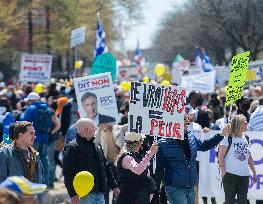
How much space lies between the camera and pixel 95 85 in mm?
12719

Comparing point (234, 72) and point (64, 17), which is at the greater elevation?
point (64, 17)

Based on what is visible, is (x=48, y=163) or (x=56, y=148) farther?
(x=56, y=148)

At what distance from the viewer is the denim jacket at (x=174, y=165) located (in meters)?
9.31

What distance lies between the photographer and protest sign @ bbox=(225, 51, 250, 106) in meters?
11.3

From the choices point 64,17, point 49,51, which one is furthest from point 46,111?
point 49,51

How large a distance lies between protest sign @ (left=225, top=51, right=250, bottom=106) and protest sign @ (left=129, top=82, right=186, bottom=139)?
1.88 m

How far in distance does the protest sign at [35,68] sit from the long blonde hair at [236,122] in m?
14.9

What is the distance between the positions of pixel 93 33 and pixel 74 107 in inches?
766

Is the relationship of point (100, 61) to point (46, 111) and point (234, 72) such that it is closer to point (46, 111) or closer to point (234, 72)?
point (46, 111)

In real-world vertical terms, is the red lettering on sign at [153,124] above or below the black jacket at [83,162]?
above

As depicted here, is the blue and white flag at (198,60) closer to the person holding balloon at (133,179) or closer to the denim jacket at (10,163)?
the person holding balloon at (133,179)

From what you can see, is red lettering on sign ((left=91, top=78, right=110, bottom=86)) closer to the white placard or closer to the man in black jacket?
the man in black jacket

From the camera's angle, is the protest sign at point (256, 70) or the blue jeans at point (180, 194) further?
the protest sign at point (256, 70)

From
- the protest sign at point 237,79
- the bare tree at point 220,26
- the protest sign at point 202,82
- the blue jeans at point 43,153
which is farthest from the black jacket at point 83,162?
the bare tree at point 220,26
